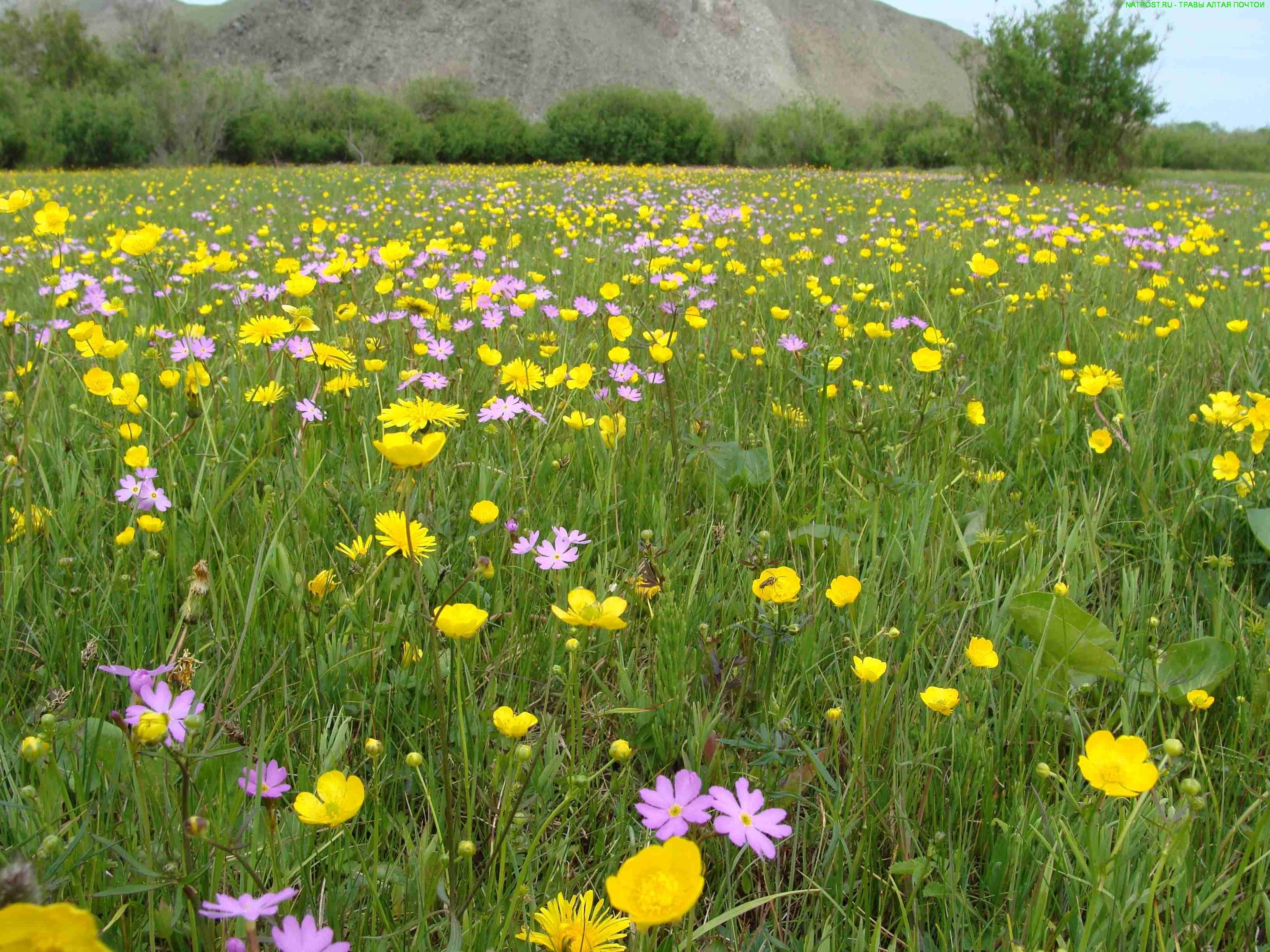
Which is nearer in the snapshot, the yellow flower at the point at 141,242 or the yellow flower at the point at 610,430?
the yellow flower at the point at 610,430

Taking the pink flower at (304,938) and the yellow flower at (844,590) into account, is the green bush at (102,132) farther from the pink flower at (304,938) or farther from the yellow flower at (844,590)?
the pink flower at (304,938)

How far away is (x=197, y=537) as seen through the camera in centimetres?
149

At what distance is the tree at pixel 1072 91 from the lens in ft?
46.1

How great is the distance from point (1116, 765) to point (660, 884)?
1.63 ft

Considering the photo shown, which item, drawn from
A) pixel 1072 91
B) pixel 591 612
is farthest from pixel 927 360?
pixel 1072 91

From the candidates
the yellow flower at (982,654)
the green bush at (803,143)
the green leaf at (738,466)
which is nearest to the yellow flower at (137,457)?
the green leaf at (738,466)

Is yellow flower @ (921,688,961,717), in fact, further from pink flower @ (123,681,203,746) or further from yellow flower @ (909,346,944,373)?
yellow flower @ (909,346,944,373)

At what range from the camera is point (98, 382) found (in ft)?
5.54

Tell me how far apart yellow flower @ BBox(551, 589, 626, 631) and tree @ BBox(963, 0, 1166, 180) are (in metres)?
15.7

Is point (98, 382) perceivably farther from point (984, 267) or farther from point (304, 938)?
point (984, 267)

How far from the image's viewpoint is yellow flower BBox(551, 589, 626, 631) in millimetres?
980

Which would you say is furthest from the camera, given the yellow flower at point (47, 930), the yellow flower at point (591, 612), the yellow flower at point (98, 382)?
the yellow flower at point (98, 382)

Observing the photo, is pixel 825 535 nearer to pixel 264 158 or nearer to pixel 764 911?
pixel 764 911

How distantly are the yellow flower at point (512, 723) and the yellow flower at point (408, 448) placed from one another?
28 centimetres
